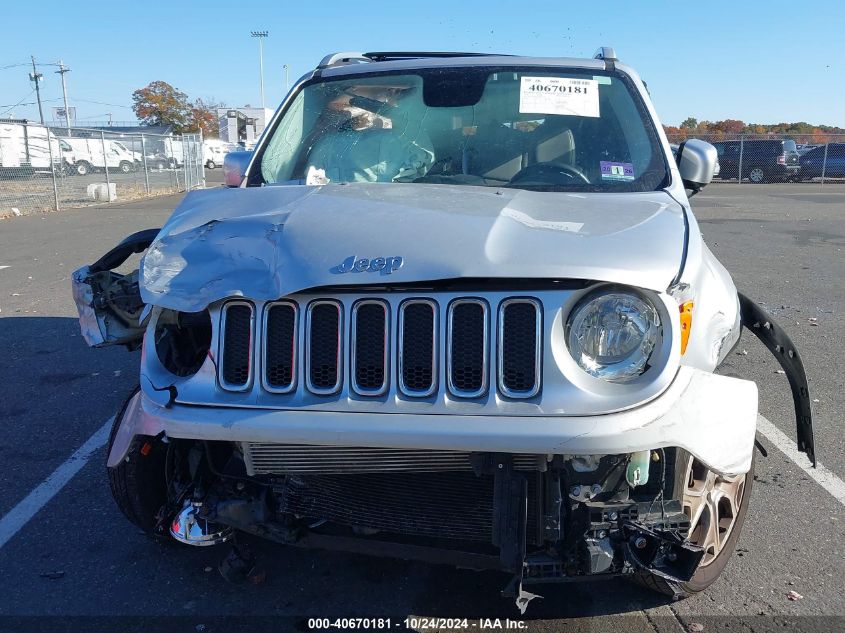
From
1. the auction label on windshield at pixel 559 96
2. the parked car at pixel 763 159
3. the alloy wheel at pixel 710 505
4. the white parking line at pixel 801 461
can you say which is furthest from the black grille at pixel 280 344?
the parked car at pixel 763 159

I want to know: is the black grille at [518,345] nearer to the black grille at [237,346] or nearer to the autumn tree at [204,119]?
the black grille at [237,346]

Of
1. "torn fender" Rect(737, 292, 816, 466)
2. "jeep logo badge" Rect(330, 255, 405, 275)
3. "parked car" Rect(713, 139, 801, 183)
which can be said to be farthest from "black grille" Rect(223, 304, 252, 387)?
"parked car" Rect(713, 139, 801, 183)

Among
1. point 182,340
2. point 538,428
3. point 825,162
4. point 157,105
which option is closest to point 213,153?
point 157,105

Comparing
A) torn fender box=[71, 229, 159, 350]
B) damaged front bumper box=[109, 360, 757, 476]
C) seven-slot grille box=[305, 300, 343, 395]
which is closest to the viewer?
damaged front bumper box=[109, 360, 757, 476]

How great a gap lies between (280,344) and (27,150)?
2025cm

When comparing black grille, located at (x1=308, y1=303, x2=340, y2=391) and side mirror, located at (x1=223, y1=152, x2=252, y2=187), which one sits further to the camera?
side mirror, located at (x1=223, y1=152, x2=252, y2=187)

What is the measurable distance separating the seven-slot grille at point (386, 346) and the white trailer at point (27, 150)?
19.0 meters

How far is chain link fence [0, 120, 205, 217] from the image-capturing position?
19.4 m

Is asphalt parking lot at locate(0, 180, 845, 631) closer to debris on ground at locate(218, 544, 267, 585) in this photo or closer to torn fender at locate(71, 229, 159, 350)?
debris on ground at locate(218, 544, 267, 585)

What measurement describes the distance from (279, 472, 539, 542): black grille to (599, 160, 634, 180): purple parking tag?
1707 millimetres

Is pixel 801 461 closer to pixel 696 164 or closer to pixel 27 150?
pixel 696 164

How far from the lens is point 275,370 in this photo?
2.47 meters

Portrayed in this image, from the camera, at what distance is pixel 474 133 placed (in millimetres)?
3924

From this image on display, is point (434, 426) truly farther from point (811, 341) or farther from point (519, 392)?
point (811, 341)
